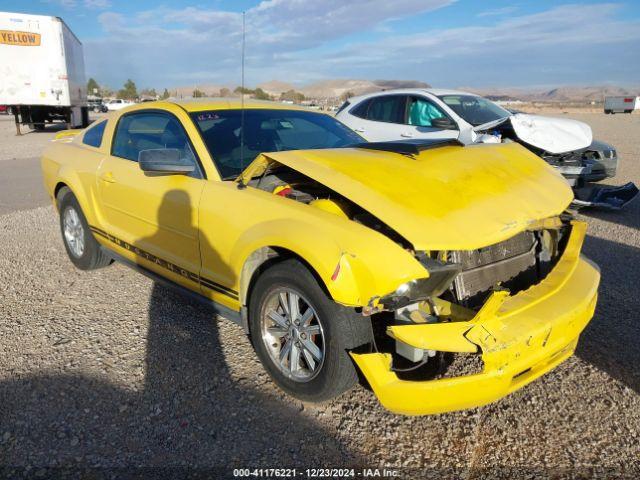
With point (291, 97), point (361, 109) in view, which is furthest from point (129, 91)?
point (361, 109)

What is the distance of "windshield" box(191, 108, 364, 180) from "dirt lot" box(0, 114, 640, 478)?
1263mm

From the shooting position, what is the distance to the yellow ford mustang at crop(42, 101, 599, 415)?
2363 millimetres

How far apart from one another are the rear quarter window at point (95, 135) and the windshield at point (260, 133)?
1463 millimetres

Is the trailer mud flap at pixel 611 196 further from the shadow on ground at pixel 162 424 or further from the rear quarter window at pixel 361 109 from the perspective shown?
the shadow on ground at pixel 162 424

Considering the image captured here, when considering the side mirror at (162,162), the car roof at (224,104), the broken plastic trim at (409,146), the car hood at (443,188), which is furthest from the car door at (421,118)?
the side mirror at (162,162)

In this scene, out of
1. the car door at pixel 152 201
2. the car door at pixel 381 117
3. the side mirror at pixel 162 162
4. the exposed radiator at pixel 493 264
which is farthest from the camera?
the car door at pixel 381 117

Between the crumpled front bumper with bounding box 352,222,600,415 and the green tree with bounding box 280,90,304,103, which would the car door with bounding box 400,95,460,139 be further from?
the green tree with bounding box 280,90,304,103

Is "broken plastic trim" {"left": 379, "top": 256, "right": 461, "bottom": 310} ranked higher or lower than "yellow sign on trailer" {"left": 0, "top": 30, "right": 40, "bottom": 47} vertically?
lower

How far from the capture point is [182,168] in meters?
3.29

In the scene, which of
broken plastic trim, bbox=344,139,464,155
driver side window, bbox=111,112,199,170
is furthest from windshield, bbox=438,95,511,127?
driver side window, bbox=111,112,199,170

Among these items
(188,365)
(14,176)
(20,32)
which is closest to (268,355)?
(188,365)

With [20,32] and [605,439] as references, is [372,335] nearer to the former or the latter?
[605,439]

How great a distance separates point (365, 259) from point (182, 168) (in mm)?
1543

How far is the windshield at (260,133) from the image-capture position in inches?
137
